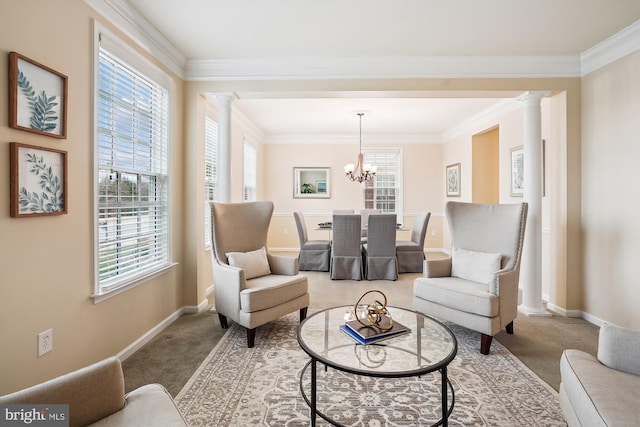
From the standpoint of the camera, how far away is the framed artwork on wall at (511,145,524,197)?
4.32 m

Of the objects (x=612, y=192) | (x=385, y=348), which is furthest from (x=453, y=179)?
(x=385, y=348)

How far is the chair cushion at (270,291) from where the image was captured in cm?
260

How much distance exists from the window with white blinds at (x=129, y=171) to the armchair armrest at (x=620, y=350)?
2.87 meters

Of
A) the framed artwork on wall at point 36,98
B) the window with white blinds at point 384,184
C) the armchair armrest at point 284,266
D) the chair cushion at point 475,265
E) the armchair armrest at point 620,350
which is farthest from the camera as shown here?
the window with white blinds at point 384,184

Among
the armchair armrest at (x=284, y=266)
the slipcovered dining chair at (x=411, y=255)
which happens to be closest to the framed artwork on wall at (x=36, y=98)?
the armchair armrest at (x=284, y=266)

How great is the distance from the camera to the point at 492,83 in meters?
3.35

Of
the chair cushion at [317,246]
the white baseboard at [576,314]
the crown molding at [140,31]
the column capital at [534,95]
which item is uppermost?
the crown molding at [140,31]

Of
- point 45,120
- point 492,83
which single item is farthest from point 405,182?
point 45,120

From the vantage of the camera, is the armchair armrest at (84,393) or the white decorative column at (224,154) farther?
the white decorative column at (224,154)

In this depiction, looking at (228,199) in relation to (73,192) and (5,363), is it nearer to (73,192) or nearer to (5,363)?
(73,192)

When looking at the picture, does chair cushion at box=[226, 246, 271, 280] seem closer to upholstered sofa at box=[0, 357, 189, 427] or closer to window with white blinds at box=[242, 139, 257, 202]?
upholstered sofa at box=[0, 357, 189, 427]

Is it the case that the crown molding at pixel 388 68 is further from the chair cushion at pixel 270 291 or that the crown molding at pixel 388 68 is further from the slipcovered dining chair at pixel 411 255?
the slipcovered dining chair at pixel 411 255

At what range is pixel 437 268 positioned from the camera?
313 centimetres

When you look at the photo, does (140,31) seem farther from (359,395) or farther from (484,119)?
(484,119)
